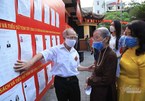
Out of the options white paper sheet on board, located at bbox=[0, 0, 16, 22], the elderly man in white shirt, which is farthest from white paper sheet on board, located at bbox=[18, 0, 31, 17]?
the elderly man in white shirt

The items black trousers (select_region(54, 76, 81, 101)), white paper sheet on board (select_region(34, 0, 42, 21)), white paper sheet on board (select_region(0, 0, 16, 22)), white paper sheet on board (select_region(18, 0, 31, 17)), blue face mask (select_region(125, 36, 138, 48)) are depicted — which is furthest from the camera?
black trousers (select_region(54, 76, 81, 101))

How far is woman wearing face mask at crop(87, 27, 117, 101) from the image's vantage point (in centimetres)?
275

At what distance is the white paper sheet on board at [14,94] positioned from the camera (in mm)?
2148

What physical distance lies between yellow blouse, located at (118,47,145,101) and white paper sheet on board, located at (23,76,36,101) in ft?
3.55

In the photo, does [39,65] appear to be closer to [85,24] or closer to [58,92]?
[58,92]

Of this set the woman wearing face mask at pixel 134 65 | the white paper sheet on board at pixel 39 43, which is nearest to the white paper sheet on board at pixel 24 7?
the white paper sheet on board at pixel 39 43

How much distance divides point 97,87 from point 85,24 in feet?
65.6

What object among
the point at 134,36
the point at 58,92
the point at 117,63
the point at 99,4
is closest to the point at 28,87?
the point at 58,92

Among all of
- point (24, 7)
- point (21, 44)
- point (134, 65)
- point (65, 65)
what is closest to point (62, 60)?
point (65, 65)

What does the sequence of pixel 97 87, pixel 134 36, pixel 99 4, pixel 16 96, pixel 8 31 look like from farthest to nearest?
pixel 99 4, pixel 97 87, pixel 134 36, pixel 16 96, pixel 8 31

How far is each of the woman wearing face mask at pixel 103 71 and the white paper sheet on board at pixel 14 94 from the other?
870 millimetres

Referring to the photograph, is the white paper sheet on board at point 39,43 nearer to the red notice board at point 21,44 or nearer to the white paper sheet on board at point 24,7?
the red notice board at point 21,44

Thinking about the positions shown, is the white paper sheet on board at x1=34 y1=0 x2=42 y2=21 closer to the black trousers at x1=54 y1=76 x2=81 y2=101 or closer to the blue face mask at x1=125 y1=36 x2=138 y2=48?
the black trousers at x1=54 y1=76 x2=81 y2=101

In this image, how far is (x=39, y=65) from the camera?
11.1 ft
